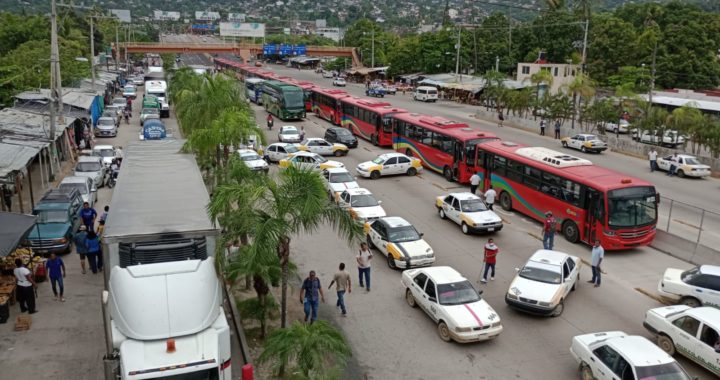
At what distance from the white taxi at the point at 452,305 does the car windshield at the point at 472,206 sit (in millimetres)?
7255

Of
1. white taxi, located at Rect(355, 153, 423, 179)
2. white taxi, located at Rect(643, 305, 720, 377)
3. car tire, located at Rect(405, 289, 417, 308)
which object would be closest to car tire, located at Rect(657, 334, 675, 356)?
white taxi, located at Rect(643, 305, 720, 377)

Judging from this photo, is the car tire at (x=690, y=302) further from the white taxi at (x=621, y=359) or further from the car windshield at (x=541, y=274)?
the white taxi at (x=621, y=359)

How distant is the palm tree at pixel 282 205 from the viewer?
12.7 meters

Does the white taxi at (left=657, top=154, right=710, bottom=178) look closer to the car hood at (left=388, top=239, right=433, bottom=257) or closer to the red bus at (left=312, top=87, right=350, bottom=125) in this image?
the car hood at (left=388, top=239, right=433, bottom=257)

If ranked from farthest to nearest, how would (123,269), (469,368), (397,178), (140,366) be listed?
(397,178) → (469,368) → (123,269) → (140,366)

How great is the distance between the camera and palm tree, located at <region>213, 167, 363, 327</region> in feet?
41.6

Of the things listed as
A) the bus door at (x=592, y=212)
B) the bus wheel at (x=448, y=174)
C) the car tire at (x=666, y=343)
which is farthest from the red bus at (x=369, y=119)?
the car tire at (x=666, y=343)

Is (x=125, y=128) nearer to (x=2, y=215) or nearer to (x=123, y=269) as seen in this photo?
(x=2, y=215)

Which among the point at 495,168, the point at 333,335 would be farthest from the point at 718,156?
the point at 333,335

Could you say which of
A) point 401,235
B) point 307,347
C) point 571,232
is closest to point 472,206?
point 571,232

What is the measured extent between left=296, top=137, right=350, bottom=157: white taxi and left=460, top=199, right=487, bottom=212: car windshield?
15.2 metres

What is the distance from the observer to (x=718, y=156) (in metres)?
36.8

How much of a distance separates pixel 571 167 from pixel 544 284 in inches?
311

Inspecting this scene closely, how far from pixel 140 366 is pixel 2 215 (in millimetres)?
9734
